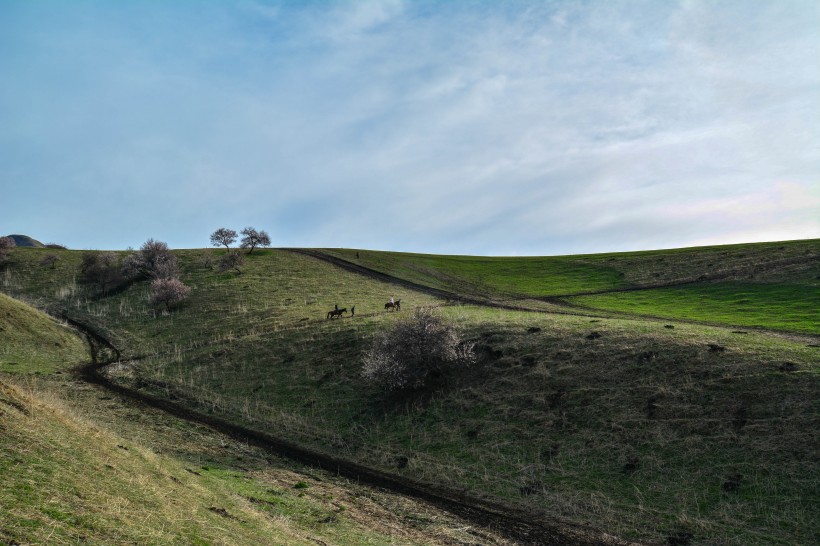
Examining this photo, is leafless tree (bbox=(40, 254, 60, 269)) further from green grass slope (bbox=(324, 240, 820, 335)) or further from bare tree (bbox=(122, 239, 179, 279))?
green grass slope (bbox=(324, 240, 820, 335))

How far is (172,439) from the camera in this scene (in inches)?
1015

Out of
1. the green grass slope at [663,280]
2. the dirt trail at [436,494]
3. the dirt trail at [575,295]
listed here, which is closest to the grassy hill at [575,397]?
the green grass slope at [663,280]

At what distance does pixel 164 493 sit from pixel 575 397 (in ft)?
73.4

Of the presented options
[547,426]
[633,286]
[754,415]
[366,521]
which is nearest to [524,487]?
[547,426]

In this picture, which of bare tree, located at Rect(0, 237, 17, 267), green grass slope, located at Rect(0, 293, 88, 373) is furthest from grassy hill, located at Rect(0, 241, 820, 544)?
bare tree, located at Rect(0, 237, 17, 267)

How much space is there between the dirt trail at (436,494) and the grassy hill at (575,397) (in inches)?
33.9

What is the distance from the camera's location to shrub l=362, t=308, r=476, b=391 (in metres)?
33.2

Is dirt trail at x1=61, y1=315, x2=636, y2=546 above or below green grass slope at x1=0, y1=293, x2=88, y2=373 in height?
below

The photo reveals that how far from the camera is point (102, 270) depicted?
259 ft

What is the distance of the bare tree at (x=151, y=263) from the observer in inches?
3012

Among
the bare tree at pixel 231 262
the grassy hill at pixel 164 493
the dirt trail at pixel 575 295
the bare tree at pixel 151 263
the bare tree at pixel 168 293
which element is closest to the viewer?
the grassy hill at pixel 164 493

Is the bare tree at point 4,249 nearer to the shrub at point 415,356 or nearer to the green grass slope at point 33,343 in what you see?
the green grass slope at point 33,343

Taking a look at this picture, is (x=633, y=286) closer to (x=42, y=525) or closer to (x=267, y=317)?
(x=267, y=317)

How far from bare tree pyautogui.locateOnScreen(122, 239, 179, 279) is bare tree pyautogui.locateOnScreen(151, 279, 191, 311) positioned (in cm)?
1087
